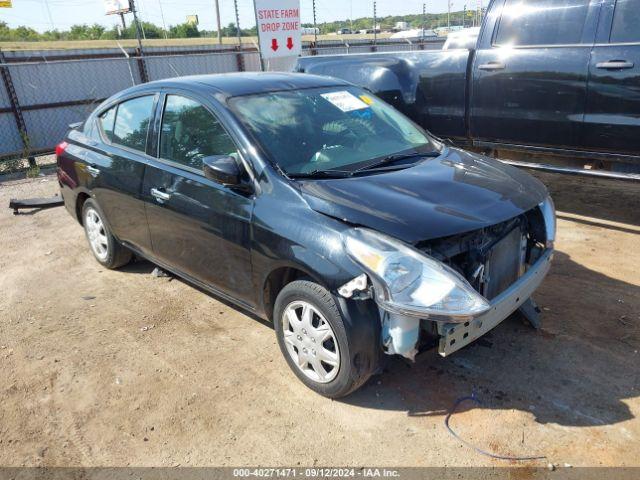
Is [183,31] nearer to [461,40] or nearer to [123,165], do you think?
[461,40]

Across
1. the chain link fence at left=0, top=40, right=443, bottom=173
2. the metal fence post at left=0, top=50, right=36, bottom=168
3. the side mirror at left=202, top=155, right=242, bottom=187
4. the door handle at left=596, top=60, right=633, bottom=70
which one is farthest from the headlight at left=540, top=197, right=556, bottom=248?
the metal fence post at left=0, top=50, right=36, bottom=168

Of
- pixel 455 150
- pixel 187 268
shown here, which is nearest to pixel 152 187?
pixel 187 268

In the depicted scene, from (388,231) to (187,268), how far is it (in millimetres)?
1852

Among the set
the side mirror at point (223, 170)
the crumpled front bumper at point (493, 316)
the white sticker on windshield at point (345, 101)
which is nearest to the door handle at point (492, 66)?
the white sticker on windshield at point (345, 101)

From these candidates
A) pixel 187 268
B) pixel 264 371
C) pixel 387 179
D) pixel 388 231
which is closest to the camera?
pixel 388 231

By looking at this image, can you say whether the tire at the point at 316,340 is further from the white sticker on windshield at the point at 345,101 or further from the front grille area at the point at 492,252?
the white sticker on windshield at the point at 345,101

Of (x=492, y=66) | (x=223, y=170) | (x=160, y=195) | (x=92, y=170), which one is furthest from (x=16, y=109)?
(x=223, y=170)

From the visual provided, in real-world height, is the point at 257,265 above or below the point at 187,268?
above

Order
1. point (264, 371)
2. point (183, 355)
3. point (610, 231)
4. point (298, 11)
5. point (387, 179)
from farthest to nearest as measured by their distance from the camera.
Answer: point (298, 11) < point (610, 231) < point (183, 355) < point (264, 371) < point (387, 179)

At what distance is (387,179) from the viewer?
3.19 m

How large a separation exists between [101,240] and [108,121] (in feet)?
3.69

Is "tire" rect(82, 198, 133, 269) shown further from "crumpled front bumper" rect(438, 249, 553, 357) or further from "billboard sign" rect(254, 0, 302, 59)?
"billboard sign" rect(254, 0, 302, 59)

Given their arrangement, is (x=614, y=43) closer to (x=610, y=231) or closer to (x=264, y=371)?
(x=610, y=231)

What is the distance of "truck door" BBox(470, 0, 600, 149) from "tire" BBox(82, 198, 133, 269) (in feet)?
13.0
